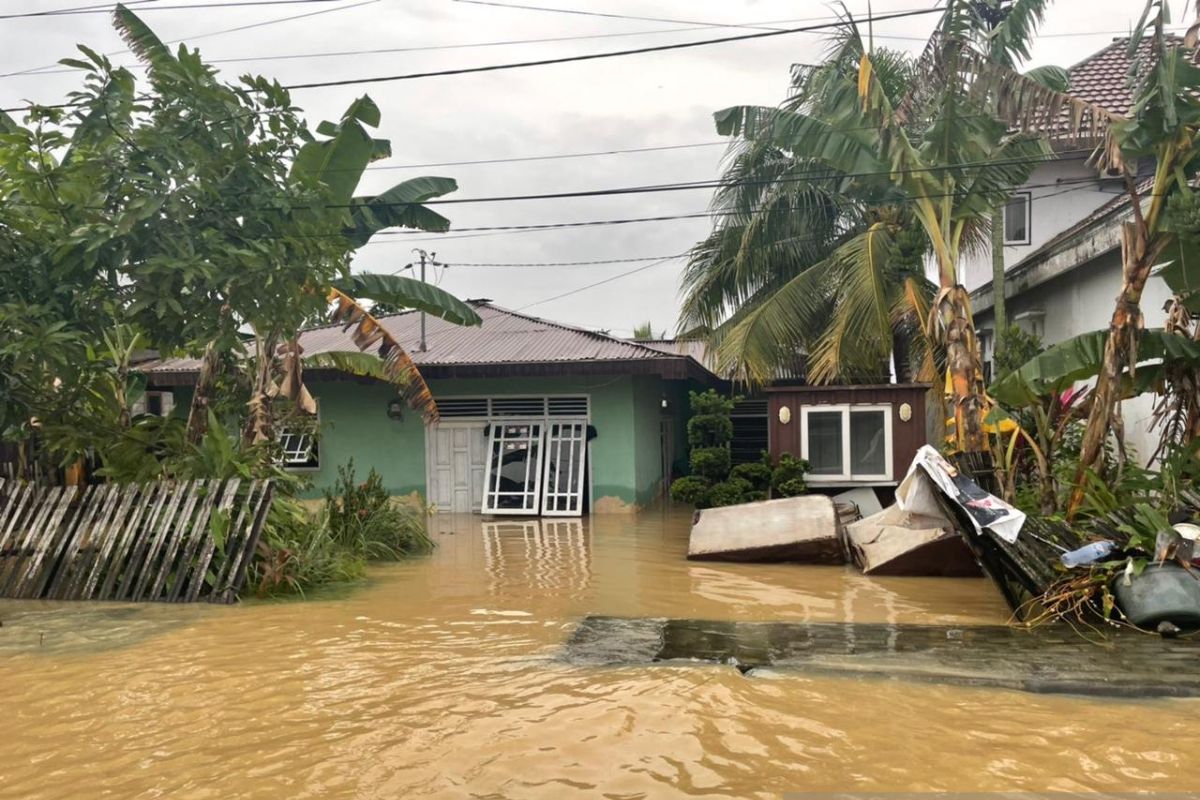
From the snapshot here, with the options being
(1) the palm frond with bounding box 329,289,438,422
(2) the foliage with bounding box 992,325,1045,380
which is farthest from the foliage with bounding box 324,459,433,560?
(2) the foliage with bounding box 992,325,1045,380

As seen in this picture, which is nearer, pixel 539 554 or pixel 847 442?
pixel 539 554

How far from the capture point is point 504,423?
17109 millimetres

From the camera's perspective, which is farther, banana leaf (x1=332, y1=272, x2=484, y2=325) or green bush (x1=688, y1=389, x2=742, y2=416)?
green bush (x1=688, y1=389, x2=742, y2=416)

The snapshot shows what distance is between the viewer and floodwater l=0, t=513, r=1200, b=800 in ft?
14.2

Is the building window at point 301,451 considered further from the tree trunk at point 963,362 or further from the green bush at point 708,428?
the tree trunk at point 963,362

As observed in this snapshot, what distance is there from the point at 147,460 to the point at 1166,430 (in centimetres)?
1063

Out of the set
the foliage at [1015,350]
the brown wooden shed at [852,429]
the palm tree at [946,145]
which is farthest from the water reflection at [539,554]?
the foliage at [1015,350]

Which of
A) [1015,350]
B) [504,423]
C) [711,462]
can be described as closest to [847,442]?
[711,462]

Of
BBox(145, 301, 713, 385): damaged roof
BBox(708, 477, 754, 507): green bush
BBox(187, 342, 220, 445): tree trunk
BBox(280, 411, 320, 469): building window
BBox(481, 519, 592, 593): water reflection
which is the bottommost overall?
BBox(481, 519, 592, 593): water reflection

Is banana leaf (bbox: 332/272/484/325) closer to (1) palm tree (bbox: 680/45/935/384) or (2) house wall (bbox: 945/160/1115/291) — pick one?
(1) palm tree (bbox: 680/45/935/384)

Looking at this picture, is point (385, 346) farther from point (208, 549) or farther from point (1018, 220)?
point (1018, 220)

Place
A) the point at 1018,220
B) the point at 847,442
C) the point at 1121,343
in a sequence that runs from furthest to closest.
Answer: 1. the point at 1018,220
2. the point at 847,442
3. the point at 1121,343

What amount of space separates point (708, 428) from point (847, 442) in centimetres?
264

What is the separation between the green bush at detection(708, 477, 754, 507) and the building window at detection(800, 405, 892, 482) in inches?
40.9
